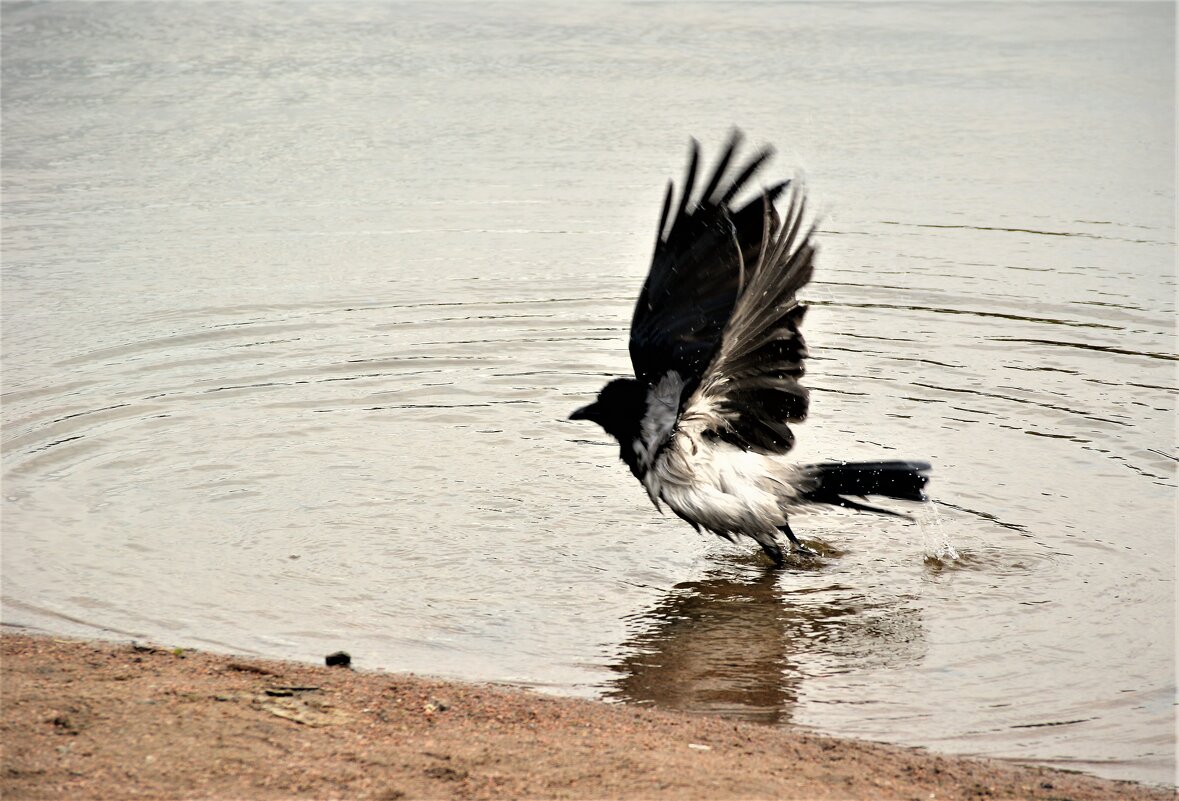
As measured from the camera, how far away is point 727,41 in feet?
60.5

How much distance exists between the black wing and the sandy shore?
5.07 ft

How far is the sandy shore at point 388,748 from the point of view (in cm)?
381

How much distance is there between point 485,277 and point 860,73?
820 centimetres

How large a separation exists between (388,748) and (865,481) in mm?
2636

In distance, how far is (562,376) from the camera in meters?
8.34

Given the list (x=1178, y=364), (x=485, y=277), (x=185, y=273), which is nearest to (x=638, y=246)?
(x=485, y=277)

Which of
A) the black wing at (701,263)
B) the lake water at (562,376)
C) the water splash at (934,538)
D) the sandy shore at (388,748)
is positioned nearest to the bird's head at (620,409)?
the black wing at (701,263)

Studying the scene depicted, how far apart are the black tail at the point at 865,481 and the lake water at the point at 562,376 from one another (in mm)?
312

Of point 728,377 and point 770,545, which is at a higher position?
point 728,377

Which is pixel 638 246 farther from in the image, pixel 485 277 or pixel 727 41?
pixel 727 41

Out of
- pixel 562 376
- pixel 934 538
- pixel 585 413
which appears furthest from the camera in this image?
pixel 562 376

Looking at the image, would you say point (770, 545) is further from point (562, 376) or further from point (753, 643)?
point (562, 376)

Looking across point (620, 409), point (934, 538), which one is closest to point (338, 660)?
point (620, 409)

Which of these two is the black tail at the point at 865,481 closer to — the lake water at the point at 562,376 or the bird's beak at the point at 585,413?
the lake water at the point at 562,376
